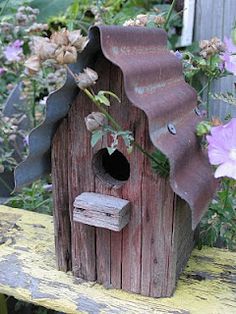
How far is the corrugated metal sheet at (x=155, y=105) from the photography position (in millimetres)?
862

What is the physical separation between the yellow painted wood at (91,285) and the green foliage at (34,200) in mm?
257

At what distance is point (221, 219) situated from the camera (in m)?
1.14

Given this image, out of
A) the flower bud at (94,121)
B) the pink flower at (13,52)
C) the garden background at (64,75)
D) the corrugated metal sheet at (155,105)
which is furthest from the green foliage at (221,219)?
the pink flower at (13,52)

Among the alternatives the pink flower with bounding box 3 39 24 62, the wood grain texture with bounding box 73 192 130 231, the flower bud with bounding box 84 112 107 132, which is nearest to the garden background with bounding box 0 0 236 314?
the pink flower with bounding box 3 39 24 62

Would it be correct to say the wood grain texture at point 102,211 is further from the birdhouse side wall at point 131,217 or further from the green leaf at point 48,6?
the green leaf at point 48,6

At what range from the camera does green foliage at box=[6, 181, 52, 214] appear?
1540mm

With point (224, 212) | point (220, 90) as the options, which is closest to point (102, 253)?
point (224, 212)

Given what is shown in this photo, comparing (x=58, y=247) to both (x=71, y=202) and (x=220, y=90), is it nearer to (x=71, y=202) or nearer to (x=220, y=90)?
(x=71, y=202)

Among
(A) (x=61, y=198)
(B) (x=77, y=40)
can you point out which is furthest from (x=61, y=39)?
(A) (x=61, y=198)

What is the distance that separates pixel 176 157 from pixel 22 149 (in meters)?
1.35

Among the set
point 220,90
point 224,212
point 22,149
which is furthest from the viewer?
point 22,149

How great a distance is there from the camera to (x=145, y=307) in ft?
3.32

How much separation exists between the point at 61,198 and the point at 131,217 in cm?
17

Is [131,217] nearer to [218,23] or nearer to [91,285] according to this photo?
[91,285]
